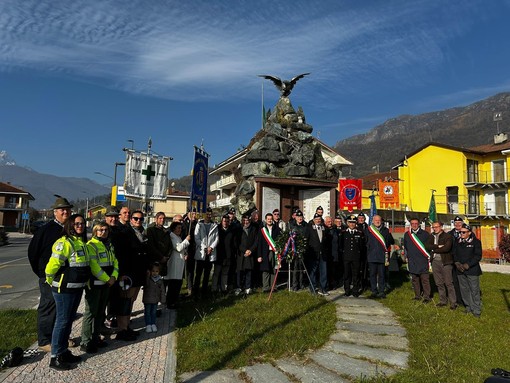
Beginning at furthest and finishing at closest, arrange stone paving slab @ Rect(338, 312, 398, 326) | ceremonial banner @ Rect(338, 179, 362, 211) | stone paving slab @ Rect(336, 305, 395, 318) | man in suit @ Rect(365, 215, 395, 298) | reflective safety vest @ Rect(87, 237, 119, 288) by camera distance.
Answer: ceremonial banner @ Rect(338, 179, 362, 211), man in suit @ Rect(365, 215, 395, 298), stone paving slab @ Rect(336, 305, 395, 318), stone paving slab @ Rect(338, 312, 398, 326), reflective safety vest @ Rect(87, 237, 119, 288)

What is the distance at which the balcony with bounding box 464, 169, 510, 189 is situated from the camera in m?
36.2

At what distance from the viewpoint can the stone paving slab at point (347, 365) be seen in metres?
4.59

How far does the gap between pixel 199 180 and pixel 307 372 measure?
5.90 meters

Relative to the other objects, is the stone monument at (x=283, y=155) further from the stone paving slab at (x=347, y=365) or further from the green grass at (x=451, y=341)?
the stone paving slab at (x=347, y=365)

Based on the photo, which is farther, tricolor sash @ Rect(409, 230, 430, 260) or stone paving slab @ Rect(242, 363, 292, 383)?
tricolor sash @ Rect(409, 230, 430, 260)

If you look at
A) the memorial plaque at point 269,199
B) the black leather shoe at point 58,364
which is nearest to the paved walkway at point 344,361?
the black leather shoe at point 58,364

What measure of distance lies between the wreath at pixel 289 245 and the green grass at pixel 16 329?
532 cm

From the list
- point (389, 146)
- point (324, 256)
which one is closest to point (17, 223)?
point (324, 256)

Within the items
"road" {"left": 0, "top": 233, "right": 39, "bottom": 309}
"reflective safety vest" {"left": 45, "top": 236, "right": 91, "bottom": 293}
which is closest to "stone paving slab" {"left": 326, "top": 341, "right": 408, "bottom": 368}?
"reflective safety vest" {"left": 45, "top": 236, "right": 91, "bottom": 293}

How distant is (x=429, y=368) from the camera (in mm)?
4684

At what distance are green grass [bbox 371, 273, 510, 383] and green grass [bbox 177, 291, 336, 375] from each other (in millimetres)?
1426

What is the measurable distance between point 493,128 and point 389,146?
A: 29210 mm

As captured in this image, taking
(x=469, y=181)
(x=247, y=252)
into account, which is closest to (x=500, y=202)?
(x=469, y=181)

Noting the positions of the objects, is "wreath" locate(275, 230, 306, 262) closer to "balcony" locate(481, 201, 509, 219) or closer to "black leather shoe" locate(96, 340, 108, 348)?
"black leather shoe" locate(96, 340, 108, 348)
